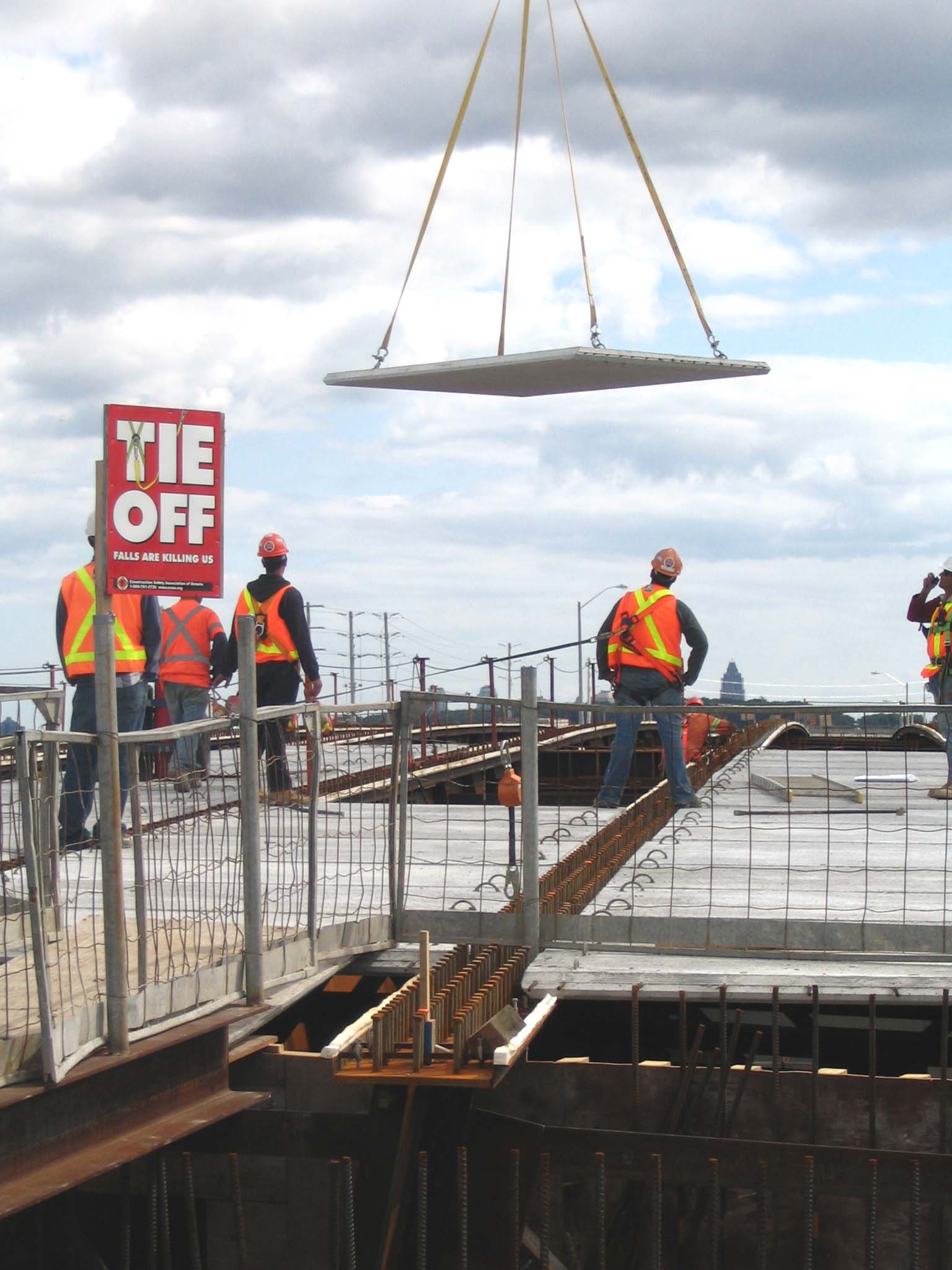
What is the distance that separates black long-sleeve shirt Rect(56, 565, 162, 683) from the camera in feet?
36.1

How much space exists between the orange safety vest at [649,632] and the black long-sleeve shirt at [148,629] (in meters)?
3.42

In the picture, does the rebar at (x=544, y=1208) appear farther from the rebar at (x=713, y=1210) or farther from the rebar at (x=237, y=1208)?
the rebar at (x=237, y=1208)

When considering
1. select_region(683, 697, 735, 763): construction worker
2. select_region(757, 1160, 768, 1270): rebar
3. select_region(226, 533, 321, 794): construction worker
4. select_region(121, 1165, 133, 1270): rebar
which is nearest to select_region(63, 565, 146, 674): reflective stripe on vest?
select_region(226, 533, 321, 794): construction worker

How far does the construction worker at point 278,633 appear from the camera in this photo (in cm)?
1241

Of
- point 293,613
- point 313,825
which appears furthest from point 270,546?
point 313,825

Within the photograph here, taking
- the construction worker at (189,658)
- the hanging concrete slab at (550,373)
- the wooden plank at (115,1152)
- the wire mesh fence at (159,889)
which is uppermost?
the hanging concrete slab at (550,373)

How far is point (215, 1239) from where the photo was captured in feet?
22.9

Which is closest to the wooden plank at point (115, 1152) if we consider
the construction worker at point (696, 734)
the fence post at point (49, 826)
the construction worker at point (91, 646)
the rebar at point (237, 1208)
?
the rebar at point (237, 1208)

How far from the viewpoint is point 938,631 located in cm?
1423

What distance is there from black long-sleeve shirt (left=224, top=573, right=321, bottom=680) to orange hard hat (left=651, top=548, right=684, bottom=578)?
2.68 meters

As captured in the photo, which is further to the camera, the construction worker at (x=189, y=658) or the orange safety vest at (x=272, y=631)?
the construction worker at (x=189, y=658)

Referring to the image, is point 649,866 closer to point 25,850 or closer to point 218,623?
point 218,623

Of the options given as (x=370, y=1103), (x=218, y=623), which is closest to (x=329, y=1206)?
(x=370, y=1103)

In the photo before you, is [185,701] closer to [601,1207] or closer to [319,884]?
[319,884]
